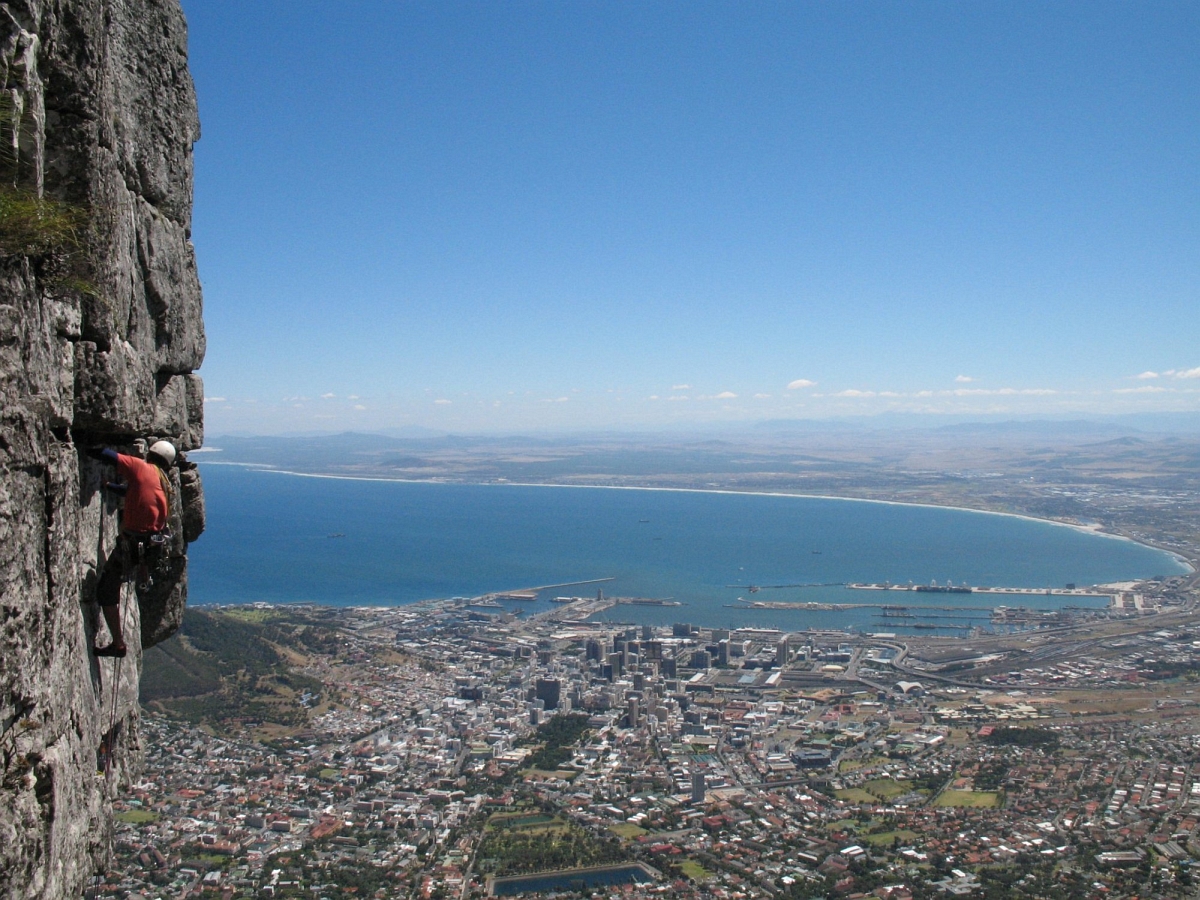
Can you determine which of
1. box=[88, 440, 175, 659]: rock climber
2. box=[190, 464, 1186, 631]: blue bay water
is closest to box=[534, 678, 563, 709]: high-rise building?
box=[190, 464, 1186, 631]: blue bay water

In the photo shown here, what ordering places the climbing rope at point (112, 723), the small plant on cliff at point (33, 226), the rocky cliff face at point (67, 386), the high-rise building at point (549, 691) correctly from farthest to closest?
1. the high-rise building at point (549, 691)
2. the climbing rope at point (112, 723)
3. the small plant on cliff at point (33, 226)
4. the rocky cliff face at point (67, 386)

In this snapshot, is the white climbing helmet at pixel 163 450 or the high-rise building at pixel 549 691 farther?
the high-rise building at pixel 549 691

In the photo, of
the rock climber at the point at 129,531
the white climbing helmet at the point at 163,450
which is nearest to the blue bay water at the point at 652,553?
the white climbing helmet at the point at 163,450

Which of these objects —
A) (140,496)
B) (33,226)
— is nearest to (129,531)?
(140,496)

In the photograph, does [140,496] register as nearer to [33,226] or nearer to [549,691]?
[33,226]

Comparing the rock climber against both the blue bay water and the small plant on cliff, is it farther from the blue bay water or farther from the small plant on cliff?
the blue bay water

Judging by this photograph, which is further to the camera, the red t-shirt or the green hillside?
the green hillside

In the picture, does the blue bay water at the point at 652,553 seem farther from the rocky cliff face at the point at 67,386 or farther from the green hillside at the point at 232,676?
the rocky cliff face at the point at 67,386

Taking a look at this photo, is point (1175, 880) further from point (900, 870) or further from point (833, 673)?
point (833, 673)
